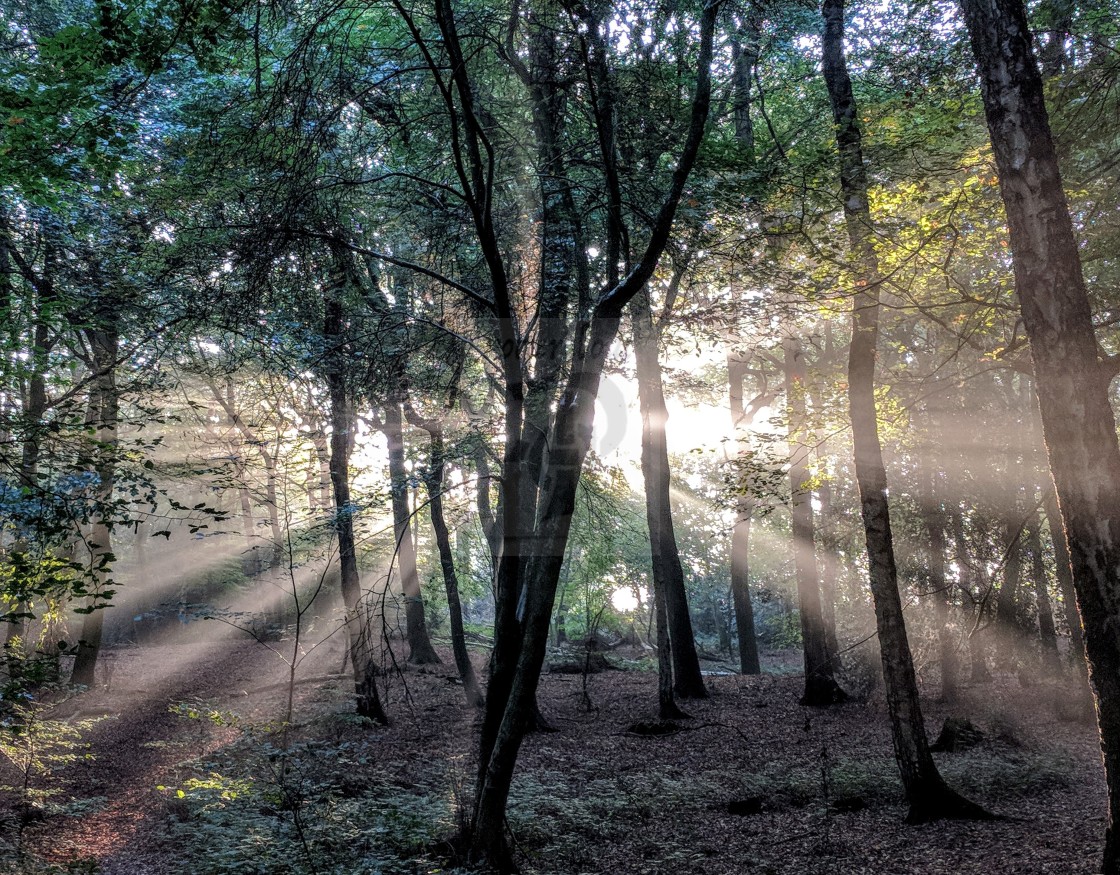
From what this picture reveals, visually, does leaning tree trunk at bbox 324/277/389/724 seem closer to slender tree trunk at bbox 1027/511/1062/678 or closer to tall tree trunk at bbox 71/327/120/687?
tall tree trunk at bbox 71/327/120/687

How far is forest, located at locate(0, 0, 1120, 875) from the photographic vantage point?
18.2ft

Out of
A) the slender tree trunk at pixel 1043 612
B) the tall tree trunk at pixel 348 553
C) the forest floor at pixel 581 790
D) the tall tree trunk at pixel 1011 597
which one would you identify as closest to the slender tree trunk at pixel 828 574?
the forest floor at pixel 581 790

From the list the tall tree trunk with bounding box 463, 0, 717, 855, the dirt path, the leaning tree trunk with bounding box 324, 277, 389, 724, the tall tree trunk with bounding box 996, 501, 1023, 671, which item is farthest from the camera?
the tall tree trunk with bounding box 996, 501, 1023, 671

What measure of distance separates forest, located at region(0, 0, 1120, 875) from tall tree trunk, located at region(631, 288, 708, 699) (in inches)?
17.6

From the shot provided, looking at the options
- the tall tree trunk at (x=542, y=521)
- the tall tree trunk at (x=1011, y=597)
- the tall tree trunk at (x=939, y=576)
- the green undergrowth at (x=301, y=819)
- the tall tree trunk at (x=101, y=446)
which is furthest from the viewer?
the tall tree trunk at (x=1011, y=597)

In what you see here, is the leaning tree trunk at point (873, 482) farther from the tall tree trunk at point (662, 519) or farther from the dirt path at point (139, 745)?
the dirt path at point (139, 745)

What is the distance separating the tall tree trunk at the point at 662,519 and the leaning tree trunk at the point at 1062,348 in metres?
9.73

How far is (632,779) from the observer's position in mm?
10172

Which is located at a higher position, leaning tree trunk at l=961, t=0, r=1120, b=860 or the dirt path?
leaning tree trunk at l=961, t=0, r=1120, b=860

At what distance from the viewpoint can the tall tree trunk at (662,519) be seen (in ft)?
49.4

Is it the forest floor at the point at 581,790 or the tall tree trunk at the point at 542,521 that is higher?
the tall tree trunk at the point at 542,521

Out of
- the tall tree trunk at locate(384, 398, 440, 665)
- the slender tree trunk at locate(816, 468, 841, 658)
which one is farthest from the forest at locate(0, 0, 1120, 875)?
the slender tree trunk at locate(816, 468, 841, 658)

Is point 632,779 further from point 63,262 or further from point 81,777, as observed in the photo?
point 63,262

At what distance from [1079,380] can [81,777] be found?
12.4 m
